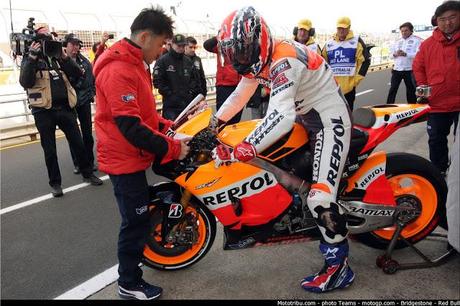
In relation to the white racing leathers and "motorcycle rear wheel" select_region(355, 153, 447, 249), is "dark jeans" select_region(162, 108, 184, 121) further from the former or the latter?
"motorcycle rear wheel" select_region(355, 153, 447, 249)

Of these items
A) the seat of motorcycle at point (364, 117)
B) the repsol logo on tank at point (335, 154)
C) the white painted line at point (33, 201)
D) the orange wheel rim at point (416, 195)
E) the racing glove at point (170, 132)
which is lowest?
the white painted line at point (33, 201)

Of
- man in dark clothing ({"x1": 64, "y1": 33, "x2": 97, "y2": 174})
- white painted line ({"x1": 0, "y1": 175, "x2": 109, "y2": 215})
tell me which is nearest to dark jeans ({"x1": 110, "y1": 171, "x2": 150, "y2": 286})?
white painted line ({"x1": 0, "y1": 175, "x2": 109, "y2": 215})

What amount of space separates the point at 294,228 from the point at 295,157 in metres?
0.55

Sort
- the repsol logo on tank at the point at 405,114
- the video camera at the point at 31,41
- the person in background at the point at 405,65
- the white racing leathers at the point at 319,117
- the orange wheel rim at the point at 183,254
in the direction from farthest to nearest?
the person in background at the point at 405,65 < the video camera at the point at 31,41 < the orange wheel rim at the point at 183,254 < the repsol logo on tank at the point at 405,114 < the white racing leathers at the point at 319,117

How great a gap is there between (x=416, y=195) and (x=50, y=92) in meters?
4.29

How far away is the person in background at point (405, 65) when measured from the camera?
30.6 feet

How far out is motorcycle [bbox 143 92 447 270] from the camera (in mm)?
2920

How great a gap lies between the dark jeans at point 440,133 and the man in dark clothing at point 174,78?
339 cm

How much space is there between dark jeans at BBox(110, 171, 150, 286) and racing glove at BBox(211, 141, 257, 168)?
548mm

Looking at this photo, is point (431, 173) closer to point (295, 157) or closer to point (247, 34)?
point (295, 157)

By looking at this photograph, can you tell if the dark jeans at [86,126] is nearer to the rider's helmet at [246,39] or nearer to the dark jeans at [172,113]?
the dark jeans at [172,113]

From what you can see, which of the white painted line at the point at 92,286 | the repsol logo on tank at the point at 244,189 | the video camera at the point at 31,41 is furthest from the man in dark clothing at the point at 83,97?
the repsol logo on tank at the point at 244,189

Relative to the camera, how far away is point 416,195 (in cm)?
333

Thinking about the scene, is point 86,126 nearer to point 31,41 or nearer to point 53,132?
point 53,132
